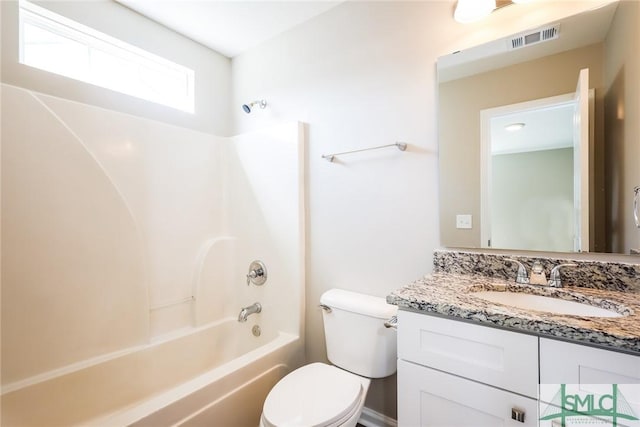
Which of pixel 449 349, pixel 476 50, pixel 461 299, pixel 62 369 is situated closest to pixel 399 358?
pixel 449 349

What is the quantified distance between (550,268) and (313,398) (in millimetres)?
1120

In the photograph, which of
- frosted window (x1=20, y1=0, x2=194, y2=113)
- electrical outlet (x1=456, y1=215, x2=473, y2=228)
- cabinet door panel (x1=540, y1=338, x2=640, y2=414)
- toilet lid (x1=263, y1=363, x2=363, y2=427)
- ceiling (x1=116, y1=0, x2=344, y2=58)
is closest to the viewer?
cabinet door panel (x1=540, y1=338, x2=640, y2=414)

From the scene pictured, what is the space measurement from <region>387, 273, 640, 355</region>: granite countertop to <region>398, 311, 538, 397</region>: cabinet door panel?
3cm

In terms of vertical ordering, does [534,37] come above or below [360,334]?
above

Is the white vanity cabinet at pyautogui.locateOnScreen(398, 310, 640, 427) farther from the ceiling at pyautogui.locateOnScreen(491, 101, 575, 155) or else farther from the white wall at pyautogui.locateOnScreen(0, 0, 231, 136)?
the white wall at pyautogui.locateOnScreen(0, 0, 231, 136)

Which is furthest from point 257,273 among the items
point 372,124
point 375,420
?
point 372,124

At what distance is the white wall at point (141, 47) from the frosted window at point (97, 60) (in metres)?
0.04

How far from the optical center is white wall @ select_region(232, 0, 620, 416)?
1446 mm

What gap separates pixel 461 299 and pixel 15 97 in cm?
216

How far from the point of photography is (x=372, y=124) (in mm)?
1627

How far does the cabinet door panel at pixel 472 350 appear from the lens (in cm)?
81

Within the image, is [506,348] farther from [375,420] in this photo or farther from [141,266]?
[141,266]

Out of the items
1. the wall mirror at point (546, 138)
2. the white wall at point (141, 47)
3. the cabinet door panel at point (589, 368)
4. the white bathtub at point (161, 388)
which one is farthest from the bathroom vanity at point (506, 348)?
the white wall at point (141, 47)
